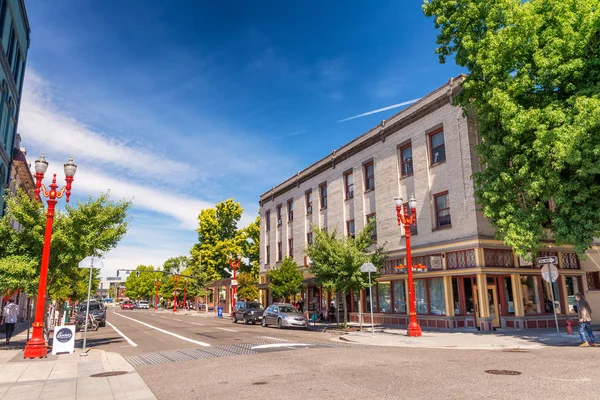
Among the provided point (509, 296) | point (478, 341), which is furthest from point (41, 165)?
point (509, 296)

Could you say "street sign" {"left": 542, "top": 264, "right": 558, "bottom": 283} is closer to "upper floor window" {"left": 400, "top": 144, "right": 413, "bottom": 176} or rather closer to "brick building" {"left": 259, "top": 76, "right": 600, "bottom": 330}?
"brick building" {"left": 259, "top": 76, "right": 600, "bottom": 330}

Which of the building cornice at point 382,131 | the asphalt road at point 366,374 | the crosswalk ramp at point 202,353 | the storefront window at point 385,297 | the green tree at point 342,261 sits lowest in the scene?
the crosswalk ramp at point 202,353


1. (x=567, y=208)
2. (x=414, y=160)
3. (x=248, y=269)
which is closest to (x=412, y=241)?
(x=414, y=160)

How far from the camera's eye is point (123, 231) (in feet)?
60.4

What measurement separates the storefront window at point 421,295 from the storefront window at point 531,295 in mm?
4885

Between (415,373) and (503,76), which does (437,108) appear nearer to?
(503,76)

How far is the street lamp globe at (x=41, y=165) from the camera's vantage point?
553 inches

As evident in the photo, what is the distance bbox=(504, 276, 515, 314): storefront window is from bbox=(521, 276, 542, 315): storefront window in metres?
0.72

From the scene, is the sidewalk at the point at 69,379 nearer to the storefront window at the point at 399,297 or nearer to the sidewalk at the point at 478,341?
the sidewalk at the point at 478,341

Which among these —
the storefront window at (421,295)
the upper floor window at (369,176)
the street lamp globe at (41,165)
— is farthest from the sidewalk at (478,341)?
the street lamp globe at (41,165)

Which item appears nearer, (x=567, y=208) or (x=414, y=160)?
(x=567, y=208)

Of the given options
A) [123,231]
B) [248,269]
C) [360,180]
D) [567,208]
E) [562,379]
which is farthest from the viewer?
[248,269]

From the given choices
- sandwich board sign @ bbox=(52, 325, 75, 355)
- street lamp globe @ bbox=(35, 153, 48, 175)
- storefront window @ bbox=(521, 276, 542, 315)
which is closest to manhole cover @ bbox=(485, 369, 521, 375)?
sandwich board sign @ bbox=(52, 325, 75, 355)

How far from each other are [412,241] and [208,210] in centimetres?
4423
